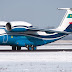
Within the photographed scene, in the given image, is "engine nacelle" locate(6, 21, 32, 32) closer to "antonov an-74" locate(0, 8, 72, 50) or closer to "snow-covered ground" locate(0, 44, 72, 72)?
"antonov an-74" locate(0, 8, 72, 50)

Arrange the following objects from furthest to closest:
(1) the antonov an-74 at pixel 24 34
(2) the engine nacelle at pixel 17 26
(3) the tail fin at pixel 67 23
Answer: (3) the tail fin at pixel 67 23, (1) the antonov an-74 at pixel 24 34, (2) the engine nacelle at pixel 17 26

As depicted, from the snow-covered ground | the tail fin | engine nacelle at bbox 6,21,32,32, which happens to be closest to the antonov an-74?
engine nacelle at bbox 6,21,32,32

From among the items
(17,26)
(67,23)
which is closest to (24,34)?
(17,26)

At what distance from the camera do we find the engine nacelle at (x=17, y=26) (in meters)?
42.2

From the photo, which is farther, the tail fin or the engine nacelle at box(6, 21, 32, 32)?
the tail fin

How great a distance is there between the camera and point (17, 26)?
4231cm

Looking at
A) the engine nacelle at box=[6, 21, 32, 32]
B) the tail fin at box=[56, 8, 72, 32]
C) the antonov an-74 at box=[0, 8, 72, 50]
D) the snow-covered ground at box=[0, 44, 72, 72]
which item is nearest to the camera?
the snow-covered ground at box=[0, 44, 72, 72]

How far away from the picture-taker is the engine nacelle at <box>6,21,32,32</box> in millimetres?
42219

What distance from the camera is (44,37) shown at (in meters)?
44.4

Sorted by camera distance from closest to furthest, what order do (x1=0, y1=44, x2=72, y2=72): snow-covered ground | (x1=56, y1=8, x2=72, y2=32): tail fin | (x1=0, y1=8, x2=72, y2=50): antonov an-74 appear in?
(x1=0, y1=44, x2=72, y2=72): snow-covered ground
(x1=0, y1=8, x2=72, y2=50): antonov an-74
(x1=56, y1=8, x2=72, y2=32): tail fin
